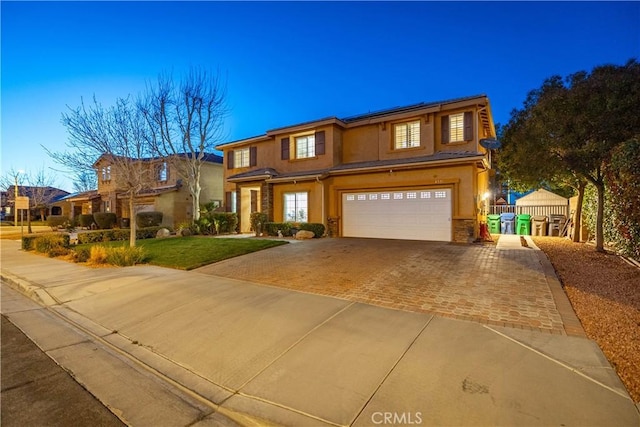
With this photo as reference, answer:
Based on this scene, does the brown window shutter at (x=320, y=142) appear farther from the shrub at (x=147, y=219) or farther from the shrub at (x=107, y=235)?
the shrub at (x=147, y=219)

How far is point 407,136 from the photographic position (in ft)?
49.8

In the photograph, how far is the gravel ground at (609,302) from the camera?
330cm

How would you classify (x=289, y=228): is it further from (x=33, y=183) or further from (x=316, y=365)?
(x=33, y=183)

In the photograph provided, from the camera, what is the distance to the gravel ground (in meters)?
3.30

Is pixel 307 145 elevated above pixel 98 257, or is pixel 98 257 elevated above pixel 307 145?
pixel 307 145

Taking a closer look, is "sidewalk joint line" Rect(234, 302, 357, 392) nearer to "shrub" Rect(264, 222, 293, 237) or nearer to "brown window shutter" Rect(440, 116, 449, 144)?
"shrub" Rect(264, 222, 293, 237)

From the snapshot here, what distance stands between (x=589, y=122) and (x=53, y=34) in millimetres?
20551

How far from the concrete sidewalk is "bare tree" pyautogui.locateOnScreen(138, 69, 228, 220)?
1490cm

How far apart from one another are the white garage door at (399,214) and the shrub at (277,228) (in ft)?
9.63

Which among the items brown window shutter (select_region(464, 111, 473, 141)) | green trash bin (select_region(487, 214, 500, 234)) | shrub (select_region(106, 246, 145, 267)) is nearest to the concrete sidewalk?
shrub (select_region(106, 246, 145, 267))

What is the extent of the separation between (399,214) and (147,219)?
18054 millimetres

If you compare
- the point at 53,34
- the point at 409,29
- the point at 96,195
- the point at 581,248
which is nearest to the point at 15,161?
the point at 96,195

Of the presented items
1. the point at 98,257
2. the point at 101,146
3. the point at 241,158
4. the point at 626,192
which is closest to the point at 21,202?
the point at 101,146

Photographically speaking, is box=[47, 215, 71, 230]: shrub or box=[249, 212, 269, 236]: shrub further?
box=[47, 215, 71, 230]: shrub
